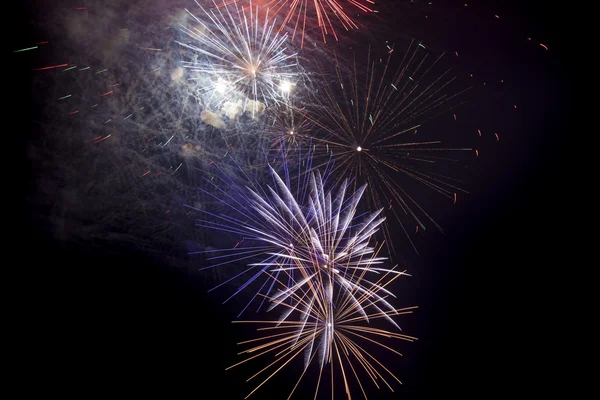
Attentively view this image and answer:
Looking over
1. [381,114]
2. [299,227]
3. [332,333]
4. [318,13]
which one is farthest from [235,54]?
[332,333]

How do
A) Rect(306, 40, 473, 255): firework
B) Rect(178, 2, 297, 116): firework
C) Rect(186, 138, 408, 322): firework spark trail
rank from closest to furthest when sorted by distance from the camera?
Rect(178, 2, 297, 116): firework, Rect(186, 138, 408, 322): firework spark trail, Rect(306, 40, 473, 255): firework

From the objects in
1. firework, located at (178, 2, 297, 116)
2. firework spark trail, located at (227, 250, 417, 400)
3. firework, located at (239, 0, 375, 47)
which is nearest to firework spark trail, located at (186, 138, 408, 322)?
firework spark trail, located at (227, 250, 417, 400)

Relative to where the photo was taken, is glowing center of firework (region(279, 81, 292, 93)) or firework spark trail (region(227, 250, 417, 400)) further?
firework spark trail (region(227, 250, 417, 400))

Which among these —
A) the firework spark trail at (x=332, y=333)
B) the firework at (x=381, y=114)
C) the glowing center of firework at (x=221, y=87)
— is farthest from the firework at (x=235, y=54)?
the firework spark trail at (x=332, y=333)

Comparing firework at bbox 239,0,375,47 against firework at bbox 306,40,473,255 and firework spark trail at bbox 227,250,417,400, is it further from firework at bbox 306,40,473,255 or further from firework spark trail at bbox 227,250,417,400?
firework spark trail at bbox 227,250,417,400

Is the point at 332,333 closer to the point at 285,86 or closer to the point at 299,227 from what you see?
the point at 299,227

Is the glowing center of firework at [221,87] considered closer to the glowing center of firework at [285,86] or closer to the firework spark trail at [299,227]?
the glowing center of firework at [285,86]

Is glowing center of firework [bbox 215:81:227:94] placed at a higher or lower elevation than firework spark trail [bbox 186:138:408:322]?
higher
